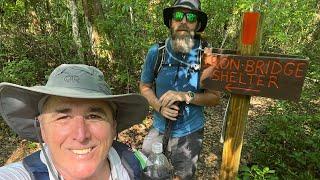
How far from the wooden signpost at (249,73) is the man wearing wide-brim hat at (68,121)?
1.27 metres

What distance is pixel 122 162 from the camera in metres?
1.94

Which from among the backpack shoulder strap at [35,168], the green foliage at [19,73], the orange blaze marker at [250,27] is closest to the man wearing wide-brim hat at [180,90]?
the orange blaze marker at [250,27]

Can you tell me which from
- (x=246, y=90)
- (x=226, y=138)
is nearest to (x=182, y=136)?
(x=226, y=138)

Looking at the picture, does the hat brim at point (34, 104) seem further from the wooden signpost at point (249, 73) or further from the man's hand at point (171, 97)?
the wooden signpost at point (249, 73)

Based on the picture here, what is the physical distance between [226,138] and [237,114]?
271mm

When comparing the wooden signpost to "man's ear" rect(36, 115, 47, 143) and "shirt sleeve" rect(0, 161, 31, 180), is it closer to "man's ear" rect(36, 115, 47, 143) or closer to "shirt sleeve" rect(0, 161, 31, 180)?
"man's ear" rect(36, 115, 47, 143)

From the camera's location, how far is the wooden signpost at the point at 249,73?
108 inches

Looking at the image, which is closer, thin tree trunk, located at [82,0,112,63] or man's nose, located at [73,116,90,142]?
man's nose, located at [73,116,90,142]

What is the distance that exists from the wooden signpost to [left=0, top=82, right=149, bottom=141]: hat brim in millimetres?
1073

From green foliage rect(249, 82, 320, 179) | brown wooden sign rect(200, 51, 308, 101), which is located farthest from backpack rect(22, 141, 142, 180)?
green foliage rect(249, 82, 320, 179)

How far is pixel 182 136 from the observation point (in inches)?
128

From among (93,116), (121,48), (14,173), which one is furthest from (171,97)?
(121,48)

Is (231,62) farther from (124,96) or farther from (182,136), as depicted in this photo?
(124,96)

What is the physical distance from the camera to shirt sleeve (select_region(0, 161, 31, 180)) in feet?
5.16
